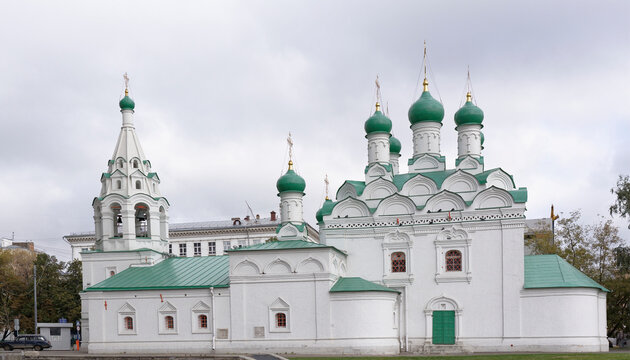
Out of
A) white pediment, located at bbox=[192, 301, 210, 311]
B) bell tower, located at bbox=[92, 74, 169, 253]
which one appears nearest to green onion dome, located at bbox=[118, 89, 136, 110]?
bell tower, located at bbox=[92, 74, 169, 253]

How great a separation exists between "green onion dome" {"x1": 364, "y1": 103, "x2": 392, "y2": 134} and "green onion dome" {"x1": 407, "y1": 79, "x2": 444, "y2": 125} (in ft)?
3.32

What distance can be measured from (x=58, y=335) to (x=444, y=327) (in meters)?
21.4

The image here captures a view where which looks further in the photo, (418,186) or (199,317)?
(418,186)

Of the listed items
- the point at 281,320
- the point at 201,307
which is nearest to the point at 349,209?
the point at 281,320

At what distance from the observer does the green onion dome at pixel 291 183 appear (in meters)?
26.8

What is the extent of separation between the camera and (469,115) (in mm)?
25859

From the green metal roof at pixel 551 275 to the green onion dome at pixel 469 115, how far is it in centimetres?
608

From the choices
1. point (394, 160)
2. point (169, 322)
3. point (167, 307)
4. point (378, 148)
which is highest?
point (378, 148)

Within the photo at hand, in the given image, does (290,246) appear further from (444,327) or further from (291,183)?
(444,327)

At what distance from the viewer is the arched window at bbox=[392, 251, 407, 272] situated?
79.6 feet

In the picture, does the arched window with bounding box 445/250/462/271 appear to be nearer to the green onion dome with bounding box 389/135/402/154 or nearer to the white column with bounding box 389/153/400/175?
the white column with bounding box 389/153/400/175

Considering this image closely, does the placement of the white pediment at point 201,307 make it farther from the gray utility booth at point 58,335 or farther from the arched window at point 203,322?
the gray utility booth at point 58,335

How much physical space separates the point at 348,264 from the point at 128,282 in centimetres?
929

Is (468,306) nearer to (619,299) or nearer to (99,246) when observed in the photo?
(619,299)
